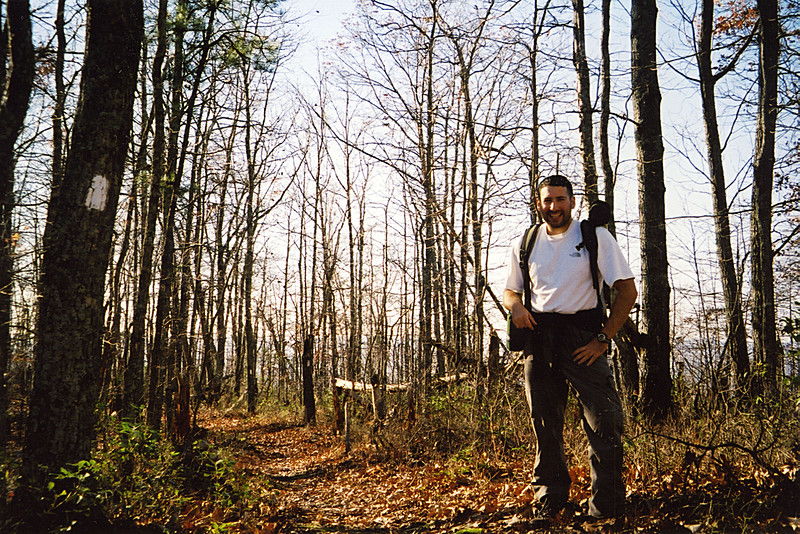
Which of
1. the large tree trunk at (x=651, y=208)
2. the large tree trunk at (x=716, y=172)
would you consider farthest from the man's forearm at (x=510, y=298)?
the large tree trunk at (x=716, y=172)

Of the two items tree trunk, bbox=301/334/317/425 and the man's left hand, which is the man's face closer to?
the man's left hand

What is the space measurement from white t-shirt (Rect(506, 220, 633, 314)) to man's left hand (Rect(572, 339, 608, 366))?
26cm

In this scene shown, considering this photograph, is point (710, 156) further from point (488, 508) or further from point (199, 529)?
point (199, 529)

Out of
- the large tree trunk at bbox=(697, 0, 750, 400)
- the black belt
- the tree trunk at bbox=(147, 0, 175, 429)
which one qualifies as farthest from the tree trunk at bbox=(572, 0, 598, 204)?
the tree trunk at bbox=(147, 0, 175, 429)

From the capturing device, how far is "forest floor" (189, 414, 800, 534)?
11.0ft

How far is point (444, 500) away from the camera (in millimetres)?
5410

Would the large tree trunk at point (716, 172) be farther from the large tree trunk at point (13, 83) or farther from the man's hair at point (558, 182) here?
the large tree trunk at point (13, 83)

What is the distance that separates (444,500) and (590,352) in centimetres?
267

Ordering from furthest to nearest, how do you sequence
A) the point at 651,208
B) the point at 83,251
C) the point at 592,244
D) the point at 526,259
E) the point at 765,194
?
the point at 765,194, the point at 651,208, the point at 83,251, the point at 526,259, the point at 592,244

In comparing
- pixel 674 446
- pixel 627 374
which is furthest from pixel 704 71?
pixel 674 446

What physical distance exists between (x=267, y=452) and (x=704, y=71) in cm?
1140

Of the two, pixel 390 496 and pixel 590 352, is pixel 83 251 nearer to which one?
pixel 590 352

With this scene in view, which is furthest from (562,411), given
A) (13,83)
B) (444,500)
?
(13,83)

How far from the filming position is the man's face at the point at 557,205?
379 centimetres
